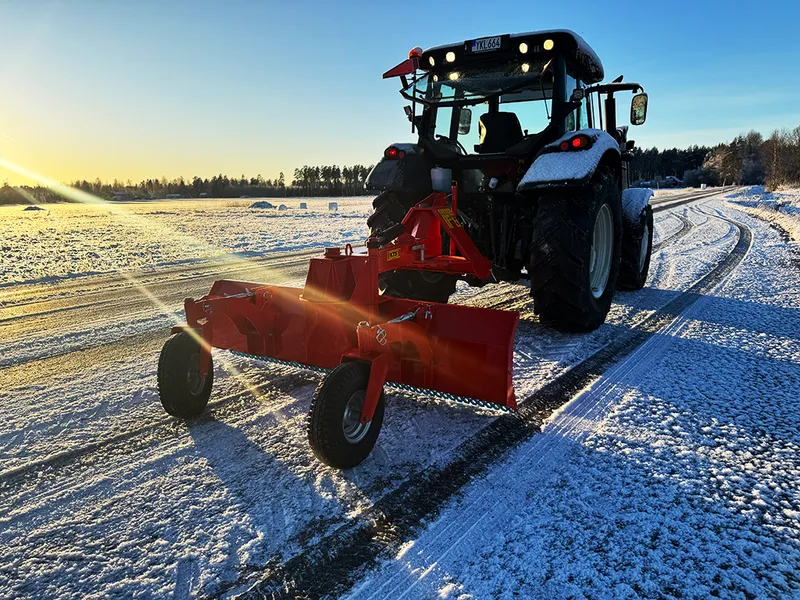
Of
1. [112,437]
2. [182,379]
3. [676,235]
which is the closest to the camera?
[112,437]

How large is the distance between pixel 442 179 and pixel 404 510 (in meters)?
3.70

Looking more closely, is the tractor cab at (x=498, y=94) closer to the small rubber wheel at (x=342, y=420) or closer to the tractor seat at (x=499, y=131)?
the tractor seat at (x=499, y=131)

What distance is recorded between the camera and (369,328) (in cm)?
262

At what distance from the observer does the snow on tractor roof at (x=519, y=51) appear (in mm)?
4684

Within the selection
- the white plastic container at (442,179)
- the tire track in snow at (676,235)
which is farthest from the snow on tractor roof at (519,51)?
the tire track in snow at (676,235)

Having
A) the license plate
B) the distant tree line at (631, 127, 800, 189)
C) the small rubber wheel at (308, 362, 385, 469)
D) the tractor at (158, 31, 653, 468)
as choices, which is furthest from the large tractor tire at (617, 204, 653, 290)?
the distant tree line at (631, 127, 800, 189)

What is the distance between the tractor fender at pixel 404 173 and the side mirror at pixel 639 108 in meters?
2.76

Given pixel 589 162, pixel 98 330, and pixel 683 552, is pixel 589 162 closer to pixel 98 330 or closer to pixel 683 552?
pixel 683 552

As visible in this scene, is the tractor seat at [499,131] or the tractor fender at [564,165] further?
the tractor seat at [499,131]

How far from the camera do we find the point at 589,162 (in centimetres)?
414

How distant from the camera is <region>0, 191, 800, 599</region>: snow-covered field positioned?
6.01 ft

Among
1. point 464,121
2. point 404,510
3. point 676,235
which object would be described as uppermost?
point 464,121

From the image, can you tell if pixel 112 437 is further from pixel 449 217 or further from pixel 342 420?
pixel 449 217


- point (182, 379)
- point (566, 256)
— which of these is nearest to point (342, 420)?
point (182, 379)
